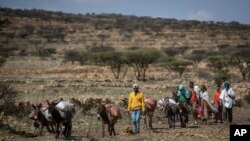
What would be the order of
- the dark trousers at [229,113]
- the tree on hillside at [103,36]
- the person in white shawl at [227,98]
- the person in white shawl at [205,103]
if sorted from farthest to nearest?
the tree on hillside at [103,36] → the person in white shawl at [205,103] → the dark trousers at [229,113] → the person in white shawl at [227,98]

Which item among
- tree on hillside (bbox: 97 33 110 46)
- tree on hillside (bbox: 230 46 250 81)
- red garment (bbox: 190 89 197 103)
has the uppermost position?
tree on hillside (bbox: 97 33 110 46)

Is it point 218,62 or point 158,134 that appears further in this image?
point 218,62

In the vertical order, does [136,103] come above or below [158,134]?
above

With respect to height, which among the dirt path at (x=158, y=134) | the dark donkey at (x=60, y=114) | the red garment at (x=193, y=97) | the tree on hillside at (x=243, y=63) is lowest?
the dirt path at (x=158, y=134)

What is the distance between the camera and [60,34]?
95875 millimetres

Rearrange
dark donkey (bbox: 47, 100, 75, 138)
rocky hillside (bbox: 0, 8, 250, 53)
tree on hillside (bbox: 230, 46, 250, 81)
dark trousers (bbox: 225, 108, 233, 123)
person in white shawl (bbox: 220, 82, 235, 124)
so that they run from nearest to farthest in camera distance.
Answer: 1. dark donkey (bbox: 47, 100, 75, 138)
2. person in white shawl (bbox: 220, 82, 235, 124)
3. dark trousers (bbox: 225, 108, 233, 123)
4. tree on hillside (bbox: 230, 46, 250, 81)
5. rocky hillside (bbox: 0, 8, 250, 53)

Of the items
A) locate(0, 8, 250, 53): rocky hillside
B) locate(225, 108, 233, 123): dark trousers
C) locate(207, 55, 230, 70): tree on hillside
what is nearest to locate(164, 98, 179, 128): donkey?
locate(225, 108, 233, 123): dark trousers

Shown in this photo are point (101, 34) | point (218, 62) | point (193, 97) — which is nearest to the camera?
point (193, 97)

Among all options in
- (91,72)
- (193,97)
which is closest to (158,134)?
(193,97)

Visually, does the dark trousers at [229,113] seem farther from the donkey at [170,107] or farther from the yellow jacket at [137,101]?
the yellow jacket at [137,101]

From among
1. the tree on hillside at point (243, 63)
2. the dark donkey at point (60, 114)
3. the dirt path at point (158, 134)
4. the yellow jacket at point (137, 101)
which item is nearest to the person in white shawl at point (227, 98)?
the dirt path at point (158, 134)

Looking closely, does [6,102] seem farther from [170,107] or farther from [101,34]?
[101,34]

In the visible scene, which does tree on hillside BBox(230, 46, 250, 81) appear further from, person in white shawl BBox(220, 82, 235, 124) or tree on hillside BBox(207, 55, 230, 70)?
person in white shawl BBox(220, 82, 235, 124)

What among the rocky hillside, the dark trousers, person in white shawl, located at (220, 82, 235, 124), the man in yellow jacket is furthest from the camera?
the rocky hillside
